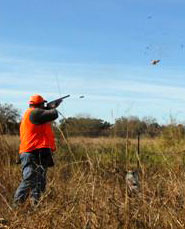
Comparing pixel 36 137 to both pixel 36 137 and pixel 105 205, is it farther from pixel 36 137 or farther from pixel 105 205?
pixel 105 205

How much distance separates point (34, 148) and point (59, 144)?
2329 millimetres

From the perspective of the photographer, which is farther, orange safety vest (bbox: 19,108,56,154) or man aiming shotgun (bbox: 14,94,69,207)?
orange safety vest (bbox: 19,108,56,154)

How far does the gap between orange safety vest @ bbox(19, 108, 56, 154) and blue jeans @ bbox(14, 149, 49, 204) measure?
0.34 ft

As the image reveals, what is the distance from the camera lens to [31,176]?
282 inches

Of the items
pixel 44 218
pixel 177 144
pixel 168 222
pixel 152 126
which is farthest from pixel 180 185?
pixel 177 144

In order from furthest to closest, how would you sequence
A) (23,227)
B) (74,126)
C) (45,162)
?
(74,126) < (45,162) < (23,227)

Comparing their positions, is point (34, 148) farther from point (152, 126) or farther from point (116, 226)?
point (152, 126)

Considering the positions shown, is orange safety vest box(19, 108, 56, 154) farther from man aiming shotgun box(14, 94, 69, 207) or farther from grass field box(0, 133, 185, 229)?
grass field box(0, 133, 185, 229)

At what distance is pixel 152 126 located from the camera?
13.9 m

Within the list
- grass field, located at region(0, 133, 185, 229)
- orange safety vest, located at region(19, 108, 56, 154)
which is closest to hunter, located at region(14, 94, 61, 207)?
orange safety vest, located at region(19, 108, 56, 154)

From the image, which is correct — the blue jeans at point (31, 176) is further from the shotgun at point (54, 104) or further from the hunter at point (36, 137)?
the shotgun at point (54, 104)

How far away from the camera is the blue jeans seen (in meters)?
6.49

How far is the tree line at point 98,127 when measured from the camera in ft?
23.1

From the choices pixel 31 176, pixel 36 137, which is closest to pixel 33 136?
pixel 36 137
